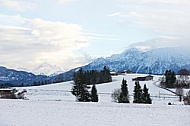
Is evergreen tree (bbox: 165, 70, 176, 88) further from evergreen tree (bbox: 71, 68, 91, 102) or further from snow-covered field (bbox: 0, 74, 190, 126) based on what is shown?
snow-covered field (bbox: 0, 74, 190, 126)

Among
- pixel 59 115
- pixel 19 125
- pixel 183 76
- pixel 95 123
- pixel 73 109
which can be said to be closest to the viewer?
pixel 19 125

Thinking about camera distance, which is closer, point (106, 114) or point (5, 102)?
point (106, 114)

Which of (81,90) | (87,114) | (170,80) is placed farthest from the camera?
(170,80)

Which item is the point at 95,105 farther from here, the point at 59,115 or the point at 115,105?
the point at 59,115

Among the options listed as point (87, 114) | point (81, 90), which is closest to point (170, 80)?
point (81, 90)

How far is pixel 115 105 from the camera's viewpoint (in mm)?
40406

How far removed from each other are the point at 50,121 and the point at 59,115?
134 inches

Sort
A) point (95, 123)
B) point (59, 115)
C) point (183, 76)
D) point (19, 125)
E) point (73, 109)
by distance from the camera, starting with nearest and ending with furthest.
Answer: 1. point (19, 125)
2. point (95, 123)
3. point (59, 115)
4. point (73, 109)
5. point (183, 76)

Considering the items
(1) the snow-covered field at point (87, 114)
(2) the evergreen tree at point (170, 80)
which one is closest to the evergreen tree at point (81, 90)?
(1) the snow-covered field at point (87, 114)

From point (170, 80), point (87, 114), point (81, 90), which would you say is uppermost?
point (170, 80)

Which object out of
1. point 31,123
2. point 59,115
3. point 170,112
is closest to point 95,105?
point 59,115

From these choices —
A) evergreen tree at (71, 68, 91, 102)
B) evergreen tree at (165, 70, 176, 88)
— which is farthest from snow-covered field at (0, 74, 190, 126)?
evergreen tree at (165, 70, 176, 88)

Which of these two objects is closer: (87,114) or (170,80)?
(87,114)

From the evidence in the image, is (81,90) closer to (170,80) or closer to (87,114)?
(87,114)
